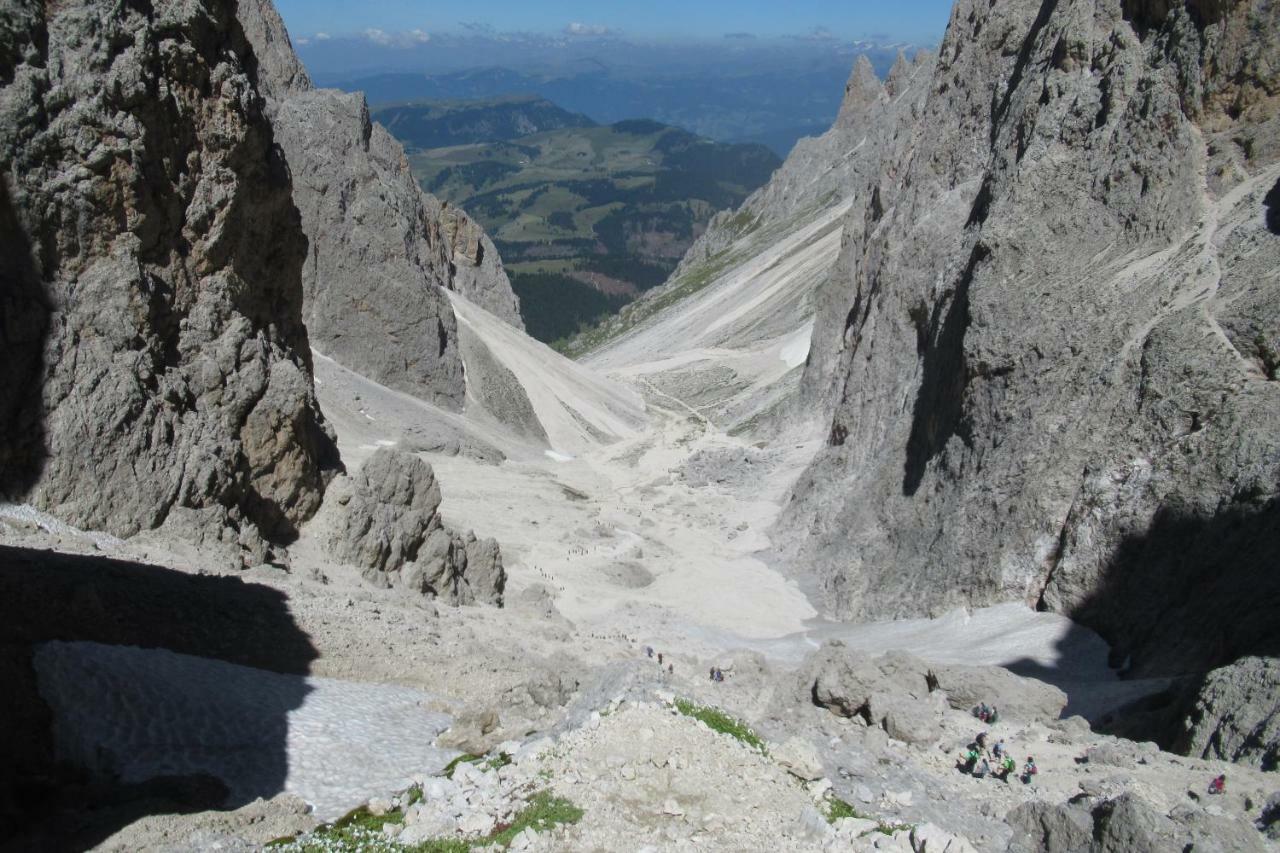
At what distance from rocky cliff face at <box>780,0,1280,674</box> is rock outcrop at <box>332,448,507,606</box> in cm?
1081

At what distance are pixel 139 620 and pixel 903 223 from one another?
3607 centimetres

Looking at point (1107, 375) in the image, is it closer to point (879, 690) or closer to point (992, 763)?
point (879, 690)

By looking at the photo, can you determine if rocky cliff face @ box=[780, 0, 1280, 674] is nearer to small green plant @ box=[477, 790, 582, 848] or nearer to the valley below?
the valley below

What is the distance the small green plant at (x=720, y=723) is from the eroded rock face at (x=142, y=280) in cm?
1024

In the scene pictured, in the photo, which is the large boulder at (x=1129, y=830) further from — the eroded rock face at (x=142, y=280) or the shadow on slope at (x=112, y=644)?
the eroded rock face at (x=142, y=280)

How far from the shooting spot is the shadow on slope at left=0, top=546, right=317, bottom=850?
10.4 m

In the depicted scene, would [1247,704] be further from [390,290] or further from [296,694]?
[390,290]

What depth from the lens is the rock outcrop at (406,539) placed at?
22.2 meters

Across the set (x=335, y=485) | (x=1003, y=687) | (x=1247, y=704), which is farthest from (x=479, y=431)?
(x=1247, y=704)

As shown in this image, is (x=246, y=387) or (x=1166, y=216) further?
(x=1166, y=216)

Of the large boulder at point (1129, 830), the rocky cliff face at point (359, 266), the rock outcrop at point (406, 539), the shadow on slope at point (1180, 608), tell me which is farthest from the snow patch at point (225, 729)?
the rocky cliff face at point (359, 266)

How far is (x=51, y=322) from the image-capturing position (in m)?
17.0

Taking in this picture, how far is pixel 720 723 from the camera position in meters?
13.1

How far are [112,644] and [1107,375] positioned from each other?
20638 mm
